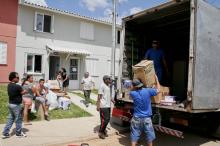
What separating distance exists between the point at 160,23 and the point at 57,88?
20.1ft

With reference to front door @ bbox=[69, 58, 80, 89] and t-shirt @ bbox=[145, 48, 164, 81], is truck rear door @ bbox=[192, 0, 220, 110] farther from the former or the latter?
front door @ bbox=[69, 58, 80, 89]

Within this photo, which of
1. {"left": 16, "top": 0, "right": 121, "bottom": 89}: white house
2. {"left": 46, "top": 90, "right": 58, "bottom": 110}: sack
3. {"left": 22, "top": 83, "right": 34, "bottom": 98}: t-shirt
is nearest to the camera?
{"left": 22, "top": 83, "right": 34, "bottom": 98}: t-shirt

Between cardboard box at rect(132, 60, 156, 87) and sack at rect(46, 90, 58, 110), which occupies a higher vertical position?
cardboard box at rect(132, 60, 156, 87)

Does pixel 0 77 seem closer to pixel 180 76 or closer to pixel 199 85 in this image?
pixel 180 76

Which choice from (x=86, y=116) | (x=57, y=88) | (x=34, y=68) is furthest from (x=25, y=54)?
(x=86, y=116)

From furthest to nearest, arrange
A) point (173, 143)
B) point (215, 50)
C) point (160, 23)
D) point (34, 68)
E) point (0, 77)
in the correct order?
point (34, 68), point (0, 77), point (160, 23), point (173, 143), point (215, 50)

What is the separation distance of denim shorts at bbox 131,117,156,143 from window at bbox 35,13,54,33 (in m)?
13.9

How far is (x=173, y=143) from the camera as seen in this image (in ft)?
26.7

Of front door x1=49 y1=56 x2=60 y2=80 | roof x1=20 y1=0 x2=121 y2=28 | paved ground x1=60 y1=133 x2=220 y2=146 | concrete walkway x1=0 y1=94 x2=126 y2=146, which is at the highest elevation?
roof x1=20 y1=0 x2=121 y2=28

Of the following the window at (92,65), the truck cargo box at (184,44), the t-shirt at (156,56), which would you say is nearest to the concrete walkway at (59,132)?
the truck cargo box at (184,44)

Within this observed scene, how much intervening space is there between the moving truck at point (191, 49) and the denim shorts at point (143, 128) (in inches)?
29.8

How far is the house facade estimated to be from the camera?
17.6 meters

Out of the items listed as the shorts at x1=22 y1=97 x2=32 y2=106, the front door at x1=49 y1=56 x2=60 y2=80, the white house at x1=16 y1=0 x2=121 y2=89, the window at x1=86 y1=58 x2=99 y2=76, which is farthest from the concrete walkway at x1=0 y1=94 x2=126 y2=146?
the window at x1=86 y1=58 x2=99 y2=76

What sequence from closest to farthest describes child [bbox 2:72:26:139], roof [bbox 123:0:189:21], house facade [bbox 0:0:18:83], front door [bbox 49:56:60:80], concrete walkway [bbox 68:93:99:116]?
roof [bbox 123:0:189:21], child [bbox 2:72:26:139], concrete walkway [bbox 68:93:99:116], house facade [bbox 0:0:18:83], front door [bbox 49:56:60:80]
